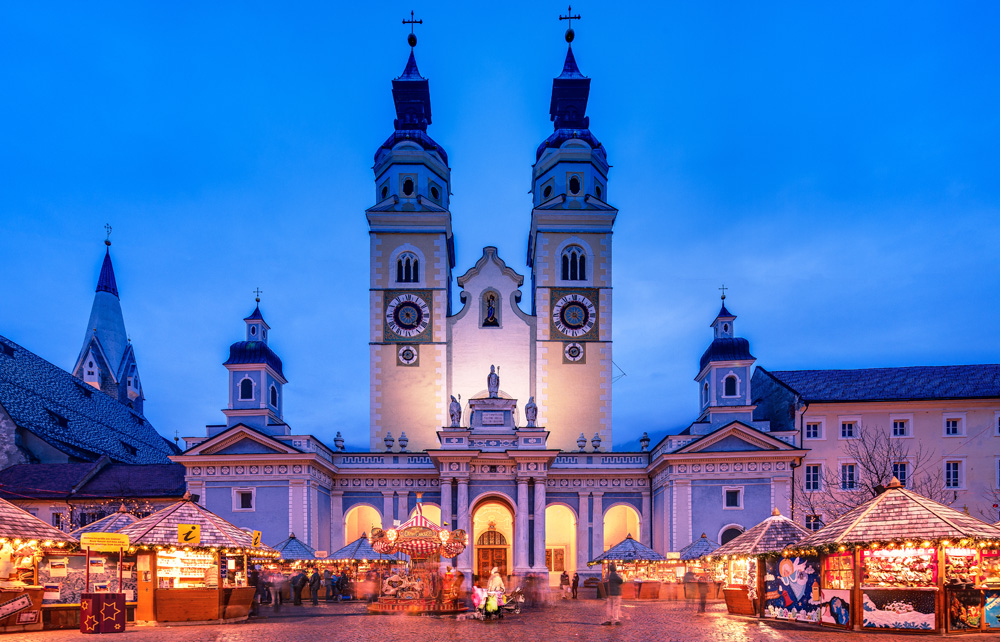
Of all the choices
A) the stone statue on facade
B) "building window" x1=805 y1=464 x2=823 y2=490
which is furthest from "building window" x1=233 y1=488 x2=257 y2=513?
"building window" x1=805 y1=464 x2=823 y2=490

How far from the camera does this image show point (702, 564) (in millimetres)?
37625

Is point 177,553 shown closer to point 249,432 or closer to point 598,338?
point 249,432

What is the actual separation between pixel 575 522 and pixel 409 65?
29.4 meters

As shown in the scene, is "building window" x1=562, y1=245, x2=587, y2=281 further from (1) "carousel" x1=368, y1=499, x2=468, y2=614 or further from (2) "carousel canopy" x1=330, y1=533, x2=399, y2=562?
(1) "carousel" x1=368, y1=499, x2=468, y2=614

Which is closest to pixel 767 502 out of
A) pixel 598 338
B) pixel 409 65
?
pixel 598 338

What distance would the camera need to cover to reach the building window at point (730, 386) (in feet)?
147

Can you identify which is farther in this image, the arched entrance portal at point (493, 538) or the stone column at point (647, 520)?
the arched entrance portal at point (493, 538)

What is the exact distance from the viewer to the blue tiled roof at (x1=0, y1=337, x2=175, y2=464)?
4988 cm

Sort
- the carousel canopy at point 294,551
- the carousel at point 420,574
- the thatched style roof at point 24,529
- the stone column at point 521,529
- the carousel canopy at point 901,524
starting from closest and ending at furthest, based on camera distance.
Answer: the carousel canopy at point 901,524
the thatched style roof at point 24,529
the carousel at point 420,574
the carousel canopy at point 294,551
the stone column at point 521,529

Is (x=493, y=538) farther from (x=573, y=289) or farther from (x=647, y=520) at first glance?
(x=573, y=289)

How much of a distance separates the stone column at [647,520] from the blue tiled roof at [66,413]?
31.5m

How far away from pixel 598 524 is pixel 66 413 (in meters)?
33.2

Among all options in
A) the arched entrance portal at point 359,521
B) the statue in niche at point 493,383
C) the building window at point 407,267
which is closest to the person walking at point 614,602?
the statue in niche at point 493,383

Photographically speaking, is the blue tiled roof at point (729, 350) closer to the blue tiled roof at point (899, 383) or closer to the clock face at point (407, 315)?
the blue tiled roof at point (899, 383)
